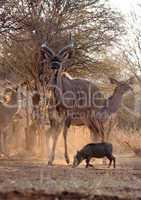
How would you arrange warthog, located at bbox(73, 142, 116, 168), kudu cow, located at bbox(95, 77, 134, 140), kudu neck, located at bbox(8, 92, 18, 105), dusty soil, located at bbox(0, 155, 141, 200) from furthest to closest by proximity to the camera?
kudu neck, located at bbox(8, 92, 18, 105) < kudu cow, located at bbox(95, 77, 134, 140) < warthog, located at bbox(73, 142, 116, 168) < dusty soil, located at bbox(0, 155, 141, 200)

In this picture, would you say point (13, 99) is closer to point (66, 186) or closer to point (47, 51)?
point (47, 51)

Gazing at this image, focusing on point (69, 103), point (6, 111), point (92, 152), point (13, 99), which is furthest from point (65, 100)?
point (13, 99)

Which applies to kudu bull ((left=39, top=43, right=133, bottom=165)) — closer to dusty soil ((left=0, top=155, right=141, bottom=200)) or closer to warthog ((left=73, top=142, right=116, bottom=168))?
warthog ((left=73, top=142, right=116, bottom=168))

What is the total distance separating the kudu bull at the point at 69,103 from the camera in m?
15.9

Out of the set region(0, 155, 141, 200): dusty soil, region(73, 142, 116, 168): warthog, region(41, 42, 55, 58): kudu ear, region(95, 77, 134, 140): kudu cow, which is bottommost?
region(0, 155, 141, 200): dusty soil

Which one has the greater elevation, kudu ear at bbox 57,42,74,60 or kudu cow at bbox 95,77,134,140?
kudu ear at bbox 57,42,74,60

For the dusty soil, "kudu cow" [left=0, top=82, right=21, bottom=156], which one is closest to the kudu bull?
"kudu cow" [left=0, top=82, right=21, bottom=156]

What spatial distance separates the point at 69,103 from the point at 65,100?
21 centimetres

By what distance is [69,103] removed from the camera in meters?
16.1

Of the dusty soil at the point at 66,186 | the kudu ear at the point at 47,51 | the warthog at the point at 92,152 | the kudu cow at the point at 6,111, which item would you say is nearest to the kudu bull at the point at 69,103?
the kudu ear at the point at 47,51

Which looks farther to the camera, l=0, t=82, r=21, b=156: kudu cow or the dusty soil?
l=0, t=82, r=21, b=156: kudu cow

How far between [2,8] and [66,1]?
5.77 meters

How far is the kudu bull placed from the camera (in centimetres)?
1585

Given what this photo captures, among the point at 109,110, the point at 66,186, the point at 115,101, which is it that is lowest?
the point at 66,186
